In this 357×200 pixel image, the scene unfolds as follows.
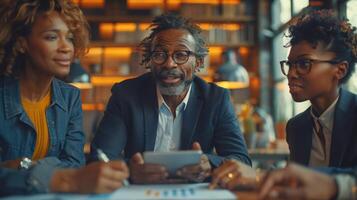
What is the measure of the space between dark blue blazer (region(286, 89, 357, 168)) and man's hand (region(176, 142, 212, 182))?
47cm

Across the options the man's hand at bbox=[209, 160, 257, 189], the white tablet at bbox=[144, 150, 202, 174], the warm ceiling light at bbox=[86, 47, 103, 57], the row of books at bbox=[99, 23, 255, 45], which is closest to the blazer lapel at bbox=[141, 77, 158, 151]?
the white tablet at bbox=[144, 150, 202, 174]

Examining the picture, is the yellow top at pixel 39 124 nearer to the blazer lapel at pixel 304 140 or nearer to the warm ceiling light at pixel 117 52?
the blazer lapel at pixel 304 140

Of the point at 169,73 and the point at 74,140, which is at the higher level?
the point at 169,73

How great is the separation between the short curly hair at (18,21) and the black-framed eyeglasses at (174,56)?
37 centimetres

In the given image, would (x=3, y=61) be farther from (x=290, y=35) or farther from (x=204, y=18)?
(x=204, y=18)

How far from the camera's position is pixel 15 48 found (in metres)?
1.82

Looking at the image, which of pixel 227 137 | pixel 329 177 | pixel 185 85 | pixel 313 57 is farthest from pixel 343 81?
pixel 329 177

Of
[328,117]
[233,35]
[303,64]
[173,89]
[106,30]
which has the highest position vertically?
[106,30]

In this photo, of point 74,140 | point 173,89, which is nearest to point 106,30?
point 173,89

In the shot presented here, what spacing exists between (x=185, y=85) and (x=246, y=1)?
18.2 feet

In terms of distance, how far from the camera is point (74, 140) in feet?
6.34

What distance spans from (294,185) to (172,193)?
0.33 m

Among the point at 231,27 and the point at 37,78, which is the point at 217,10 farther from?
the point at 37,78

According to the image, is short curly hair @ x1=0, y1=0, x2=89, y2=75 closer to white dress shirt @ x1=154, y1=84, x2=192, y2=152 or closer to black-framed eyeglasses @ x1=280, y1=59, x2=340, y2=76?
white dress shirt @ x1=154, y1=84, x2=192, y2=152
